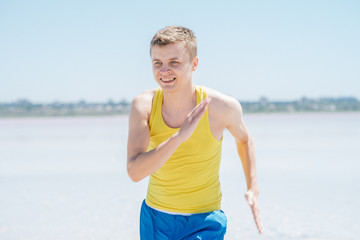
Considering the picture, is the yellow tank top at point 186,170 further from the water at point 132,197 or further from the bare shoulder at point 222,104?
the water at point 132,197

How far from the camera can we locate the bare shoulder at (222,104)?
2262mm

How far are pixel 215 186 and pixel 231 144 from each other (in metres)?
10.8

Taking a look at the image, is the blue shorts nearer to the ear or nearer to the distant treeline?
the ear

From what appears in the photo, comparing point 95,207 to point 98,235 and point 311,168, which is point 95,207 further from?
point 311,168

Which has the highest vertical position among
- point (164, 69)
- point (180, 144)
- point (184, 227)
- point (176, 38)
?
point (176, 38)

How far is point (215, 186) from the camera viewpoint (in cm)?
231

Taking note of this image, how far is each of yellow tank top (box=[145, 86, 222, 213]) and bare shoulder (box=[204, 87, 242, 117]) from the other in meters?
0.08

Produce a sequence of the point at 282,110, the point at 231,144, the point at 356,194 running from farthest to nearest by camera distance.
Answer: the point at 282,110
the point at 231,144
the point at 356,194

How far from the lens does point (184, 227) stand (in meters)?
2.19

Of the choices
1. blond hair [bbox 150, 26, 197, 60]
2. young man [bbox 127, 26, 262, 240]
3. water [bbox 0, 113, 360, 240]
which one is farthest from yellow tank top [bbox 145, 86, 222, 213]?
water [bbox 0, 113, 360, 240]

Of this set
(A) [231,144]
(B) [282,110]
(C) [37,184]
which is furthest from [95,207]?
(B) [282,110]

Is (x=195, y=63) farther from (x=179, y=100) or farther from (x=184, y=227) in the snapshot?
(x=184, y=227)

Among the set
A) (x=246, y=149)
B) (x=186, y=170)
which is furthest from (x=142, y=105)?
(x=246, y=149)

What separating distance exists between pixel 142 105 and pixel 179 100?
0.21 metres
